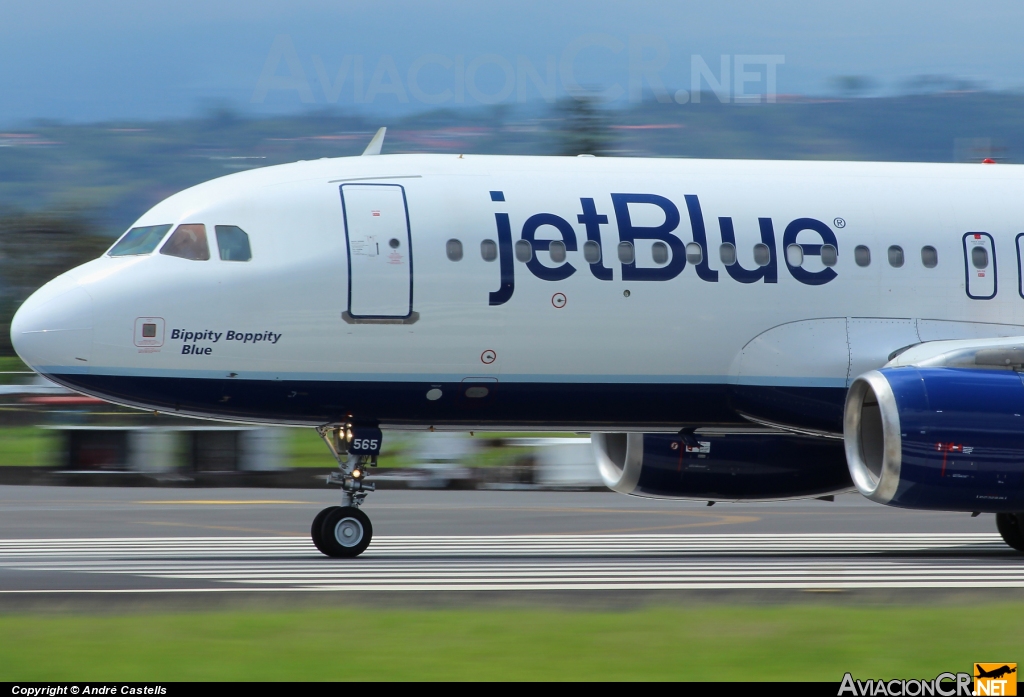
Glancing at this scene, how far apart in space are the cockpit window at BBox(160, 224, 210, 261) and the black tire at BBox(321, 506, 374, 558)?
9.41 feet

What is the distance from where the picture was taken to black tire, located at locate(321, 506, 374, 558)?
570 inches

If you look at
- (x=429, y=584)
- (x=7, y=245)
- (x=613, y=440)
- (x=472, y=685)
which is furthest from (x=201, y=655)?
(x=7, y=245)

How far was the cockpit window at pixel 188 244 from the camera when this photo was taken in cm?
1410

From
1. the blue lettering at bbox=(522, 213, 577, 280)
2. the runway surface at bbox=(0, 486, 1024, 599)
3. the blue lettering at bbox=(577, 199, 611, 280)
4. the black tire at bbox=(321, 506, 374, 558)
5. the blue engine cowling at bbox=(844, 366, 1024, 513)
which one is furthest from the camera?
the blue lettering at bbox=(577, 199, 611, 280)

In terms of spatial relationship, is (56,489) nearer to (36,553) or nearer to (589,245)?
(36,553)

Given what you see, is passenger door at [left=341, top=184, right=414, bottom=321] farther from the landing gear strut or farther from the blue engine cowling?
the blue engine cowling

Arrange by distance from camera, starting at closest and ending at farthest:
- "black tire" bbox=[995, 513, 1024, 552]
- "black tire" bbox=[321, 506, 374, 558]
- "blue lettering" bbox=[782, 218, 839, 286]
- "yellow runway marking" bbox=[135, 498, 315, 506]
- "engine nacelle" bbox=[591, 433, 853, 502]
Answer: "black tire" bbox=[321, 506, 374, 558] → "blue lettering" bbox=[782, 218, 839, 286] → "engine nacelle" bbox=[591, 433, 853, 502] → "black tire" bbox=[995, 513, 1024, 552] → "yellow runway marking" bbox=[135, 498, 315, 506]

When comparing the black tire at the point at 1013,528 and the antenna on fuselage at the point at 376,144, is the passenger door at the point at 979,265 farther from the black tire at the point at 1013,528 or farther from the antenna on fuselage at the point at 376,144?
the antenna on fuselage at the point at 376,144

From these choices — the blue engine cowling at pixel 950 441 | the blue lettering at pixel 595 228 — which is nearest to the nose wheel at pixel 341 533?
the blue lettering at pixel 595 228

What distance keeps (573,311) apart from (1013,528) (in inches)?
244

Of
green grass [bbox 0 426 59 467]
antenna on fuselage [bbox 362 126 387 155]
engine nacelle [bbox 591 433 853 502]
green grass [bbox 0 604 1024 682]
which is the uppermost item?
antenna on fuselage [bbox 362 126 387 155]

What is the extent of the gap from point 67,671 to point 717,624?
13.7 feet

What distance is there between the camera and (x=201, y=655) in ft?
26.9

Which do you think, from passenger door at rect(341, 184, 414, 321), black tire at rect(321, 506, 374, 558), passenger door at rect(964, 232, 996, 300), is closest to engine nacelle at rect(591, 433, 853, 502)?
passenger door at rect(964, 232, 996, 300)
